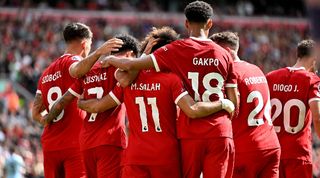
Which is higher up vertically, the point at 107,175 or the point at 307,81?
the point at 307,81

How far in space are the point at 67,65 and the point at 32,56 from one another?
21.6m

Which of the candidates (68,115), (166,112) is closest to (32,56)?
(68,115)

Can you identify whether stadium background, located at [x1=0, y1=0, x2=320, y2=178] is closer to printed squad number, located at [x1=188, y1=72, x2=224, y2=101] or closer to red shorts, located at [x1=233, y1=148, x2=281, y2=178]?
red shorts, located at [x1=233, y1=148, x2=281, y2=178]

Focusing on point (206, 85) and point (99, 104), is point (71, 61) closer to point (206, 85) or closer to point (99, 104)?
point (99, 104)

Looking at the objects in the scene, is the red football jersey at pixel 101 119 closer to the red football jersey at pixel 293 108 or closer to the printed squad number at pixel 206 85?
the printed squad number at pixel 206 85

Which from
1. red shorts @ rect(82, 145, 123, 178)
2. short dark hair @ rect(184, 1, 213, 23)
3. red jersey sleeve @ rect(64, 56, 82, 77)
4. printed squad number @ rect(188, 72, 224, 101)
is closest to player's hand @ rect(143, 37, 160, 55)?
short dark hair @ rect(184, 1, 213, 23)

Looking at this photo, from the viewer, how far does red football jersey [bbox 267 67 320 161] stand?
10094 mm

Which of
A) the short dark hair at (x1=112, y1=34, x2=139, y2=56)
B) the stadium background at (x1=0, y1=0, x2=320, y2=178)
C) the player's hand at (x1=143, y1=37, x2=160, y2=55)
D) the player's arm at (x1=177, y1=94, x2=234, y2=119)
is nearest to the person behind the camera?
the player's arm at (x1=177, y1=94, x2=234, y2=119)

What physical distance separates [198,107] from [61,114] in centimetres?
257

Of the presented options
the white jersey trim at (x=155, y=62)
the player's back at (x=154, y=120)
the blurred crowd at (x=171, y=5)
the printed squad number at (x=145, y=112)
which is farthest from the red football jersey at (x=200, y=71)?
the blurred crowd at (x=171, y=5)

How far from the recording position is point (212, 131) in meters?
8.30

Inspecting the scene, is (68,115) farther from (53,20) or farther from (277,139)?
(53,20)

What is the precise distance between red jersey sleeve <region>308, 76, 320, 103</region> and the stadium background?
1239 centimetres

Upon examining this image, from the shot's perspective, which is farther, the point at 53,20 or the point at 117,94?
the point at 53,20
